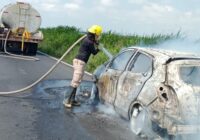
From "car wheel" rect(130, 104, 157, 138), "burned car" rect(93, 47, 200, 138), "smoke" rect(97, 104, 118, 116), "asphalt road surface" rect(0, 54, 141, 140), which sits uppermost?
"burned car" rect(93, 47, 200, 138)

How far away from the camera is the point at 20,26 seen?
25375 millimetres

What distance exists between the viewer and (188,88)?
7.72 meters

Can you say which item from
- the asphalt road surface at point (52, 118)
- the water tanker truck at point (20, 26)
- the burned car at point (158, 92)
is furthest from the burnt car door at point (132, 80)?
the water tanker truck at point (20, 26)

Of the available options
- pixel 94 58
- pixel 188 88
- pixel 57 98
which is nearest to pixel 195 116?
pixel 188 88

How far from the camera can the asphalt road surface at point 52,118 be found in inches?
319

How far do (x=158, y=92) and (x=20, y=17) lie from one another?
1835 centimetres

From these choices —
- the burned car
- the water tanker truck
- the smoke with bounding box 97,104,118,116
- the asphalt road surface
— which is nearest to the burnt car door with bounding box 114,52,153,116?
the burned car

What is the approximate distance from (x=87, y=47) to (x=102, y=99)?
4.27ft

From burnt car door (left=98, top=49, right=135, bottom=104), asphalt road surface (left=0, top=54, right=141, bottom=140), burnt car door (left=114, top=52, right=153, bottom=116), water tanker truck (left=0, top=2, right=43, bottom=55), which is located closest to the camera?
asphalt road surface (left=0, top=54, right=141, bottom=140)

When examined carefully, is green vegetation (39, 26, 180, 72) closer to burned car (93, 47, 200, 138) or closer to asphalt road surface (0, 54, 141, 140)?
asphalt road surface (0, 54, 141, 140)

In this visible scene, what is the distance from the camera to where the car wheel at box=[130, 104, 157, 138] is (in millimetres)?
8242

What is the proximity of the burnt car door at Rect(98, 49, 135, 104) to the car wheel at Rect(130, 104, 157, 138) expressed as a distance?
122 centimetres

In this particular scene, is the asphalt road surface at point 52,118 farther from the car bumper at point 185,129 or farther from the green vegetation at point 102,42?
the green vegetation at point 102,42

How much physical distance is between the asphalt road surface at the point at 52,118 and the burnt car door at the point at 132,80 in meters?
0.45
